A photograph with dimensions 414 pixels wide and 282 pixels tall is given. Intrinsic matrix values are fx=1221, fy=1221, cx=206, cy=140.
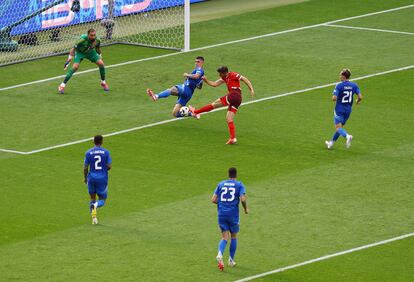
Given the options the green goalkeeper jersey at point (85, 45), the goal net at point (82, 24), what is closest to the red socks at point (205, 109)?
the green goalkeeper jersey at point (85, 45)

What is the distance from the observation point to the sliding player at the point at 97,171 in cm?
2394

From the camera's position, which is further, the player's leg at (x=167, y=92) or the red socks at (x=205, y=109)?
the player's leg at (x=167, y=92)

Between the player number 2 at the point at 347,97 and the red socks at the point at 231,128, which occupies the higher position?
the player number 2 at the point at 347,97

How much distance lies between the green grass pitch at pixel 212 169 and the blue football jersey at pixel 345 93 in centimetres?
104

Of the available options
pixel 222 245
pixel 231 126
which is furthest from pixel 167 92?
pixel 222 245

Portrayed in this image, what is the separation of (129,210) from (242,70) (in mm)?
12925

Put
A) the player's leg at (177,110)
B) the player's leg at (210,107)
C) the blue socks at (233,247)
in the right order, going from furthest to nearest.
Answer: the player's leg at (177,110) → the player's leg at (210,107) → the blue socks at (233,247)

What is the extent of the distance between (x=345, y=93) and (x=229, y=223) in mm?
8421

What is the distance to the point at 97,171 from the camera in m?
24.0

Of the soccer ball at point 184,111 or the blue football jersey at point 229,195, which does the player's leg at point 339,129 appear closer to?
the soccer ball at point 184,111

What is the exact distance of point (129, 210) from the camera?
25.2 metres

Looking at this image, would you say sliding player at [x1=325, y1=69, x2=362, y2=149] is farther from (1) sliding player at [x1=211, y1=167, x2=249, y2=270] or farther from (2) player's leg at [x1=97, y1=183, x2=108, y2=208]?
(1) sliding player at [x1=211, y1=167, x2=249, y2=270]

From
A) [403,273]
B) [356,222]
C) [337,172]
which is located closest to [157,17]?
[337,172]

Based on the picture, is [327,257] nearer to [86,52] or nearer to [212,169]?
[212,169]
